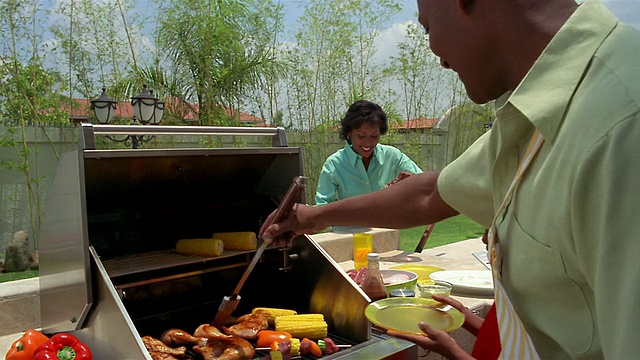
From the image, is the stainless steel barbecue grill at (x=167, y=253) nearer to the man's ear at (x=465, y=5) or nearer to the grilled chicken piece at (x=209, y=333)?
the grilled chicken piece at (x=209, y=333)

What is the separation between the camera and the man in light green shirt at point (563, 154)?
0.60 metres

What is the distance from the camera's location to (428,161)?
30.1 feet

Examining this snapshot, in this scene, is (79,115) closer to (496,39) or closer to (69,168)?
(69,168)

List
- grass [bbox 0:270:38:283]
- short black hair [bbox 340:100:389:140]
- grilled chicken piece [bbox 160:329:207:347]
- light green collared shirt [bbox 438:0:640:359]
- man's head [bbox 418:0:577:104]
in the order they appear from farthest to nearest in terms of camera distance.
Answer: grass [bbox 0:270:38:283], short black hair [bbox 340:100:389:140], grilled chicken piece [bbox 160:329:207:347], man's head [bbox 418:0:577:104], light green collared shirt [bbox 438:0:640:359]

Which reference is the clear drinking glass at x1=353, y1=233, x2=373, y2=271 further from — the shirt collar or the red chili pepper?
the shirt collar

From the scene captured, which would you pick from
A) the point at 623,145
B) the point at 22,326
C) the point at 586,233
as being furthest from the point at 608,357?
the point at 22,326

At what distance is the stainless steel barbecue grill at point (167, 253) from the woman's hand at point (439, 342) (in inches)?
6.1

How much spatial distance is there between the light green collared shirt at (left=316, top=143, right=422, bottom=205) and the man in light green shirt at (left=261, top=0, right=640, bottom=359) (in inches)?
134

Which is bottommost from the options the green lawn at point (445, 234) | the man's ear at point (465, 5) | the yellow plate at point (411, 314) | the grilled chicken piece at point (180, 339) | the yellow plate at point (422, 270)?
the green lawn at point (445, 234)

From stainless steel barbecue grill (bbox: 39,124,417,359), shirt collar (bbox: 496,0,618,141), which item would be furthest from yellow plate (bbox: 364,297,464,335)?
shirt collar (bbox: 496,0,618,141)

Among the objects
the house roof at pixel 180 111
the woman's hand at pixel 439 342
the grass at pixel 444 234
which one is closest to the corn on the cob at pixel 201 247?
the woman's hand at pixel 439 342

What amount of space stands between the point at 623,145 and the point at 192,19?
7171 millimetres

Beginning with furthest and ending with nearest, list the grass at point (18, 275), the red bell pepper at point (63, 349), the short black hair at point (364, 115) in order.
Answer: the grass at point (18, 275), the short black hair at point (364, 115), the red bell pepper at point (63, 349)

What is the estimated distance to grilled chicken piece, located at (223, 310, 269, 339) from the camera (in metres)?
1.86
